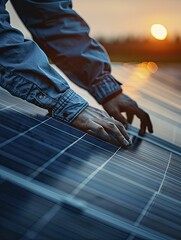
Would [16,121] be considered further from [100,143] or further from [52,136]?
[100,143]

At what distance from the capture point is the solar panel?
4.31 ft

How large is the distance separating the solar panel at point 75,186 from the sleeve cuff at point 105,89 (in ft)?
2.25

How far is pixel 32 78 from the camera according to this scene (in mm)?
2328

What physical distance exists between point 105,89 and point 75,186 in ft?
5.14

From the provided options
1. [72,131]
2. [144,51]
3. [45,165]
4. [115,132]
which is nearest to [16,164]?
[45,165]

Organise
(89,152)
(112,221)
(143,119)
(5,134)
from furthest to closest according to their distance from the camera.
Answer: (143,119)
(89,152)
(5,134)
(112,221)

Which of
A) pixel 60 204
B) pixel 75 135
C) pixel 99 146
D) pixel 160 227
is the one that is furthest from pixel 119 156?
pixel 60 204

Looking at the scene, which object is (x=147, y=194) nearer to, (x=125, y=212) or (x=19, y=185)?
(x=125, y=212)

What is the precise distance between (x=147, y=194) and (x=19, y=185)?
0.65 metres

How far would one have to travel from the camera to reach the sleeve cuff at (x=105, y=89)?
3071mm

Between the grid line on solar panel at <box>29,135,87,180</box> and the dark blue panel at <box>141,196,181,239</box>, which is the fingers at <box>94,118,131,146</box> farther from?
the dark blue panel at <box>141,196,181,239</box>

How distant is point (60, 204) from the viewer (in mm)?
1422

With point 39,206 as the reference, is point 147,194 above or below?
below

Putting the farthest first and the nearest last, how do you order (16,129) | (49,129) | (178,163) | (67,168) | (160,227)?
(178,163)
(49,129)
(16,129)
(67,168)
(160,227)
